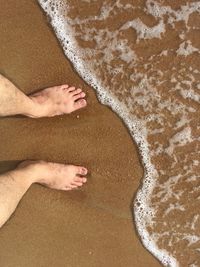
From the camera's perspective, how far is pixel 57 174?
2242 mm

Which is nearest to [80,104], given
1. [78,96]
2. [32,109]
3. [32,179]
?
[78,96]

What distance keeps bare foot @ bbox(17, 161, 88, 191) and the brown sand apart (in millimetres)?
38

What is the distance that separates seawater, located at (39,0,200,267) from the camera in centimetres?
218

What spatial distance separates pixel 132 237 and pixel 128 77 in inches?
33.2

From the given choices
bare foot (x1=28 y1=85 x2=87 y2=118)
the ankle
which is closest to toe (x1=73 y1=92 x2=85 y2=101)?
bare foot (x1=28 y1=85 x2=87 y2=118)

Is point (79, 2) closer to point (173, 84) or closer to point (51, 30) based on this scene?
point (51, 30)

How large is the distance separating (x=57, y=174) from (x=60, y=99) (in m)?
0.39

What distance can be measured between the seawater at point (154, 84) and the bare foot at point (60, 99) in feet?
0.33

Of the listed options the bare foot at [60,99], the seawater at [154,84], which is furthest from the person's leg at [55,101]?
the seawater at [154,84]

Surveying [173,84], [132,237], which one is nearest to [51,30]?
[173,84]

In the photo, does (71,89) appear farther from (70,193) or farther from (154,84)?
(70,193)

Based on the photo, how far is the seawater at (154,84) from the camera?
2184 millimetres

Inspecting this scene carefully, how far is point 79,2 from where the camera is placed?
220 cm

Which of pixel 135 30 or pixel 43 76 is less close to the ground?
pixel 135 30
